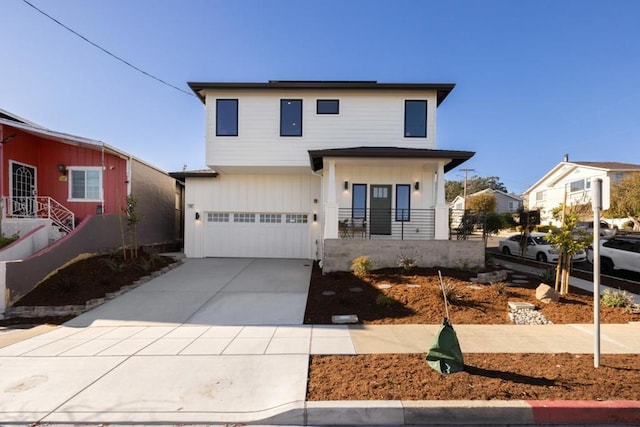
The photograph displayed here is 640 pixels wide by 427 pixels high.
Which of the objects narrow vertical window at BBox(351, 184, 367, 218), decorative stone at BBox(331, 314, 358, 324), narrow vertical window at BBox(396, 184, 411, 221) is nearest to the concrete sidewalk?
decorative stone at BBox(331, 314, 358, 324)

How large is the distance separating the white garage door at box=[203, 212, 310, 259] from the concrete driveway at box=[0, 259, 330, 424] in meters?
5.40

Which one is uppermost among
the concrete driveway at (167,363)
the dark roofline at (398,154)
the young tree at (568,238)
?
the dark roofline at (398,154)

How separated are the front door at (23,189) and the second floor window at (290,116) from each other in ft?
31.3

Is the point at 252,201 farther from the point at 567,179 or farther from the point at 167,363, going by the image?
the point at 567,179

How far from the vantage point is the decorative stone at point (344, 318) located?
5.63m

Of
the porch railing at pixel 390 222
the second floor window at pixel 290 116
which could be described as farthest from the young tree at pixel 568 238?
the second floor window at pixel 290 116

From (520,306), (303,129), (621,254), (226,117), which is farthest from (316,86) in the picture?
(621,254)

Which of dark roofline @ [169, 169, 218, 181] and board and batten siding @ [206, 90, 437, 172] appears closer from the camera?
board and batten siding @ [206, 90, 437, 172]

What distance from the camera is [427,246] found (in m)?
9.11

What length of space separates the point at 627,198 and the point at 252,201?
31899mm

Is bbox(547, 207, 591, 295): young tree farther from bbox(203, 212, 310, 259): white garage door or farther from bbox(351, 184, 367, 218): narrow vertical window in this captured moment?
bbox(203, 212, 310, 259): white garage door

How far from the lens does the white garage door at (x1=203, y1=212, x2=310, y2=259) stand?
42.0 ft

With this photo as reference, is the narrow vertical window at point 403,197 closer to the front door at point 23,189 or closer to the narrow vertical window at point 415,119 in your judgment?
the narrow vertical window at point 415,119

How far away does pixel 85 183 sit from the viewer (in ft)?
37.3
